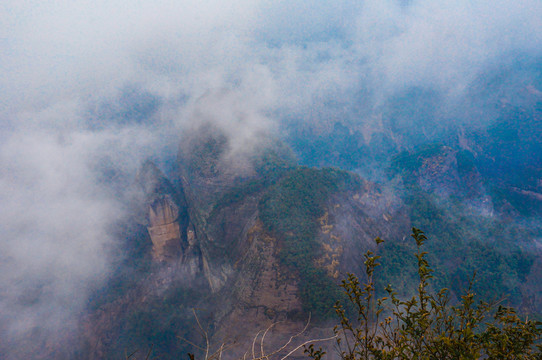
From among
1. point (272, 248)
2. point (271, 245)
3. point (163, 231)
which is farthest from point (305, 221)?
point (163, 231)

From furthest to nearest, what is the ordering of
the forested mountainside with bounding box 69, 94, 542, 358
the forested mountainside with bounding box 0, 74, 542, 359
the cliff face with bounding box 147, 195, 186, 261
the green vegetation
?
1. the cliff face with bounding box 147, 195, 186, 261
2. the forested mountainside with bounding box 0, 74, 542, 359
3. the forested mountainside with bounding box 69, 94, 542, 358
4. the green vegetation

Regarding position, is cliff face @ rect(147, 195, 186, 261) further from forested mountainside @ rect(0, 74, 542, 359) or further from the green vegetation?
the green vegetation

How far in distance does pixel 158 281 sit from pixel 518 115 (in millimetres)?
85100

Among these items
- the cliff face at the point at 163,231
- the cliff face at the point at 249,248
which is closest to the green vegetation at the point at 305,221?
the cliff face at the point at 249,248

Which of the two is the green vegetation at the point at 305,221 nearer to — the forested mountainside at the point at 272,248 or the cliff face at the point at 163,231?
the forested mountainside at the point at 272,248

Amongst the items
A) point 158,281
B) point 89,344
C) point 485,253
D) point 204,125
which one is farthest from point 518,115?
point 89,344

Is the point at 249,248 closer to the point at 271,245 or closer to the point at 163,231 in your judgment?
the point at 271,245

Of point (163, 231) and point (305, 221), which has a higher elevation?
point (163, 231)

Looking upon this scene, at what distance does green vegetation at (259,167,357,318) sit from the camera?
71.3 ft

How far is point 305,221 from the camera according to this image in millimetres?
26625

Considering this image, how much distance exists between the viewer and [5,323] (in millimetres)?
26344

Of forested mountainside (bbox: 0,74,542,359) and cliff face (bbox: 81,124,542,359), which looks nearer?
cliff face (bbox: 81,124,542,359)

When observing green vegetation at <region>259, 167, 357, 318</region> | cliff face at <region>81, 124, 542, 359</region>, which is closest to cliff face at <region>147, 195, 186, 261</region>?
cliff face at <region>81, 124, 542, 359</region>

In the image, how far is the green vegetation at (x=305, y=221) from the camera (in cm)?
2173
